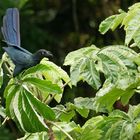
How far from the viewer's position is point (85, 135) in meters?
1.20

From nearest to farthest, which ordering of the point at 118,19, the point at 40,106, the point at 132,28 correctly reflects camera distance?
the point at 40,106 < the point at 132,28 < the point at 118,19

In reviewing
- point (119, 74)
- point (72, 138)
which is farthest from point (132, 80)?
point (72, 138)

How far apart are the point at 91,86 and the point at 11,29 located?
0.67 ft

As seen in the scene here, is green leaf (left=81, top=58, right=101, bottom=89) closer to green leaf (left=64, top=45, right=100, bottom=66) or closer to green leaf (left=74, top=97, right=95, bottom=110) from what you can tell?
green leaf (left=64, top=45, right=100, bottom=66)

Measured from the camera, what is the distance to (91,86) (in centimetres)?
117

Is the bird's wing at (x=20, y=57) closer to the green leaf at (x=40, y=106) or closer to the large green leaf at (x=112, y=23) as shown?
the green leaf at (x=40, y=106)

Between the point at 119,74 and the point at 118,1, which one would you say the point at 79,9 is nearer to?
the point at 118,1

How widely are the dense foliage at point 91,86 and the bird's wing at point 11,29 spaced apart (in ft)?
0.19

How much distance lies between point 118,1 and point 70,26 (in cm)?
40

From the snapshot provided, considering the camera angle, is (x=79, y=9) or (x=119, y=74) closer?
(x=119, y=74)

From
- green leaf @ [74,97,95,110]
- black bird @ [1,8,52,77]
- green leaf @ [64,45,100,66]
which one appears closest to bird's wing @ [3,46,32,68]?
black bird @ [1,8,52,77]

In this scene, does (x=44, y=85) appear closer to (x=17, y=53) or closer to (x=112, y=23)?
(x=17, y=53)

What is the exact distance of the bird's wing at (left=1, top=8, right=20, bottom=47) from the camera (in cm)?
119

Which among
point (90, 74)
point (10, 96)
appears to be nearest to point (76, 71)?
point (90, 74)
